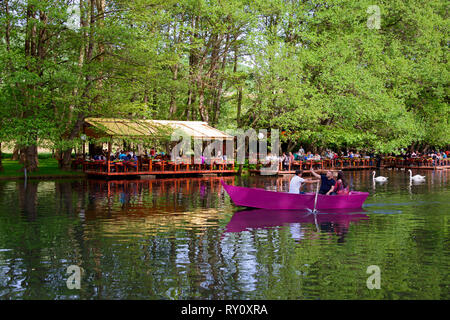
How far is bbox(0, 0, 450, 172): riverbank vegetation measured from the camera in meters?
33.9

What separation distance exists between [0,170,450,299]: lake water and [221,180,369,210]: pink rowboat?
50cm

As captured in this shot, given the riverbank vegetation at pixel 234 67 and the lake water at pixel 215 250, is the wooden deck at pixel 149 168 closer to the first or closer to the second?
the riverbank vegetation at pixel 234 67

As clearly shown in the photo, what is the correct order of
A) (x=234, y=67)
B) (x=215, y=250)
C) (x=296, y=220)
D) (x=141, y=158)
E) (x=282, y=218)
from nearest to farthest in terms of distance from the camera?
(x=215, y=250), (x=296, y=220), (x=282, y=218), (x=141, y=158), (x=234, y=67)

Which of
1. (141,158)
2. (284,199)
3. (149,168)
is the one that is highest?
(141,158)

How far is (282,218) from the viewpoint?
60.4ft

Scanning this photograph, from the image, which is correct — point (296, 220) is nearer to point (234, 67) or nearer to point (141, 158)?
point (141, 158)

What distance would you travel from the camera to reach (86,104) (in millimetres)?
35750

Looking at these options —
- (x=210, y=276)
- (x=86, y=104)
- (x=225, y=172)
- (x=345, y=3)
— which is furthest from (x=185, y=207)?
(x=345, y=3)

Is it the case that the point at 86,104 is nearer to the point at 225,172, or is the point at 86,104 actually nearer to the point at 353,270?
the point at 225,172

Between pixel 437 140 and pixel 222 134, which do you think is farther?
pixel 437 140

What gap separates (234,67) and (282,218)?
34.5 meters

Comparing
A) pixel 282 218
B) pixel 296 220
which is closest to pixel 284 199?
pixel 282 218

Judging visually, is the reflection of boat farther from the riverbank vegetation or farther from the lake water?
the riverbank vegetation
